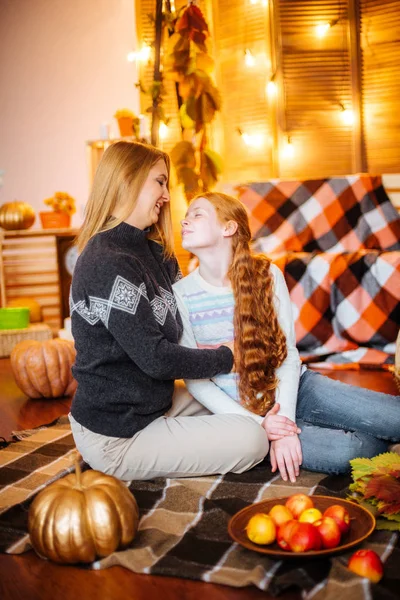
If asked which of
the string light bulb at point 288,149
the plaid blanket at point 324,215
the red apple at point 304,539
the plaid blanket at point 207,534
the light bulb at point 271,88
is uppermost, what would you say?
the light bulb at point 271,88

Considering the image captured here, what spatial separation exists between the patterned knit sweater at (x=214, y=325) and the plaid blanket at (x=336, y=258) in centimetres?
153

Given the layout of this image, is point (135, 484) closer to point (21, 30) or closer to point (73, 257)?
point (73, 257)

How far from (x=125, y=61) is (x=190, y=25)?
1.59m

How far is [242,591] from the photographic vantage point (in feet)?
4.94

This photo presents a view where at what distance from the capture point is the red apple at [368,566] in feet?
4.75

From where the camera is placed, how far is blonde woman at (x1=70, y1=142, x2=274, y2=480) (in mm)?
1979

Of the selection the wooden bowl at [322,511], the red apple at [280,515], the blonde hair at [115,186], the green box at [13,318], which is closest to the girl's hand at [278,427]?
the wooden bowl at [322,511]

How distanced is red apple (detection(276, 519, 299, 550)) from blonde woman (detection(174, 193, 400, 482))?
0.52 metres

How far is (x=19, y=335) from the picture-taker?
15.3 feet

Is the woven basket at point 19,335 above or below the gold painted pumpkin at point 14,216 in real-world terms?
below

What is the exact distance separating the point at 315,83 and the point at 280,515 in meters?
4.14

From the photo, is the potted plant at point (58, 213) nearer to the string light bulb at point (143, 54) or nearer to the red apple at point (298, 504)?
the string light bulb at point (143, 54)

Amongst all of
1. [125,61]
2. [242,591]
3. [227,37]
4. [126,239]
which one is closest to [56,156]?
[125,61]

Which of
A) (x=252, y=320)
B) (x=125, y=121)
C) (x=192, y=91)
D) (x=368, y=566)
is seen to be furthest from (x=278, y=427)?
(x=125, y=121)
